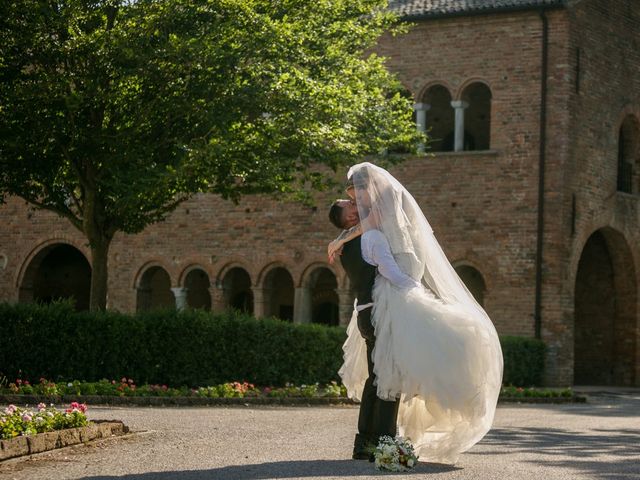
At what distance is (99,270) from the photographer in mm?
20391

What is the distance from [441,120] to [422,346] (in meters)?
22.9

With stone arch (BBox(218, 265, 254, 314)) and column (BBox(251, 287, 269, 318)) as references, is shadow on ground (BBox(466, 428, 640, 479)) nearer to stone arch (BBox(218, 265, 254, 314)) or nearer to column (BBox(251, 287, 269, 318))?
column (BBox(251, 287, 269, 318))

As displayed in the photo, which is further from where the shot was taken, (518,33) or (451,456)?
(518,33)

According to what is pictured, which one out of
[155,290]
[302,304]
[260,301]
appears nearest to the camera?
[302,304]

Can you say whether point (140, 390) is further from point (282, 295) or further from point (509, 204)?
point (282, 295)

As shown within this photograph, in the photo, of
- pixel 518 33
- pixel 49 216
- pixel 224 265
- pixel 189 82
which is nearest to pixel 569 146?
pixel 518 33

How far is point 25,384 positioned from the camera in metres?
16.2

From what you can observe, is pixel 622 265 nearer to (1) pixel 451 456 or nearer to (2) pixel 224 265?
(2) pixel 224 265

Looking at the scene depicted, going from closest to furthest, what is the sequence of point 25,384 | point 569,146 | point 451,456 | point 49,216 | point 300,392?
1. point 451,456
2. point 25,384
3. point 300,392
4. point 569,146
5. point 49,216

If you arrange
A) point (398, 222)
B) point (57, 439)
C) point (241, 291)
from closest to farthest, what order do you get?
point (398, 222) < point (57, 439) < point (241, 291)

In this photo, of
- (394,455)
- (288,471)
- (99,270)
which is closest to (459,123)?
(99,270)

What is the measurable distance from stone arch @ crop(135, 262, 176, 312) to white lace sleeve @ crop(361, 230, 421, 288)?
22226 mm

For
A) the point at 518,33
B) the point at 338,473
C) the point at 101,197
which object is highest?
the point at 518,33

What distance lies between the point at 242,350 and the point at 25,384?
4453 millimetres
